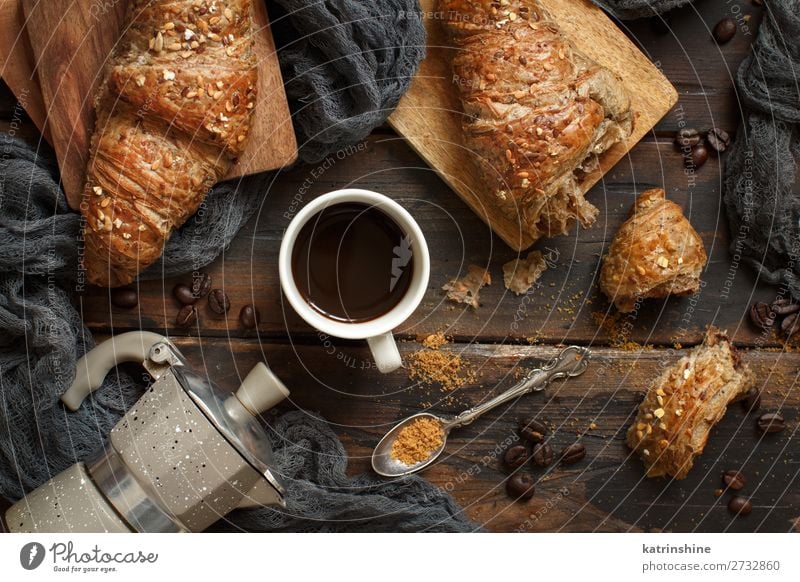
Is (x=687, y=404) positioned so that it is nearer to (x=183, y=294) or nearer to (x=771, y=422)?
(x=771, y=422)

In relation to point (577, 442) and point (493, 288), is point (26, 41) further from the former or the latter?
point (577, 442)

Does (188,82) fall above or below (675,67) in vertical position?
above

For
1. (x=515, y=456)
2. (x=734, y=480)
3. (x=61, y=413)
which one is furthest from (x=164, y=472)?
(x=734, y=480)

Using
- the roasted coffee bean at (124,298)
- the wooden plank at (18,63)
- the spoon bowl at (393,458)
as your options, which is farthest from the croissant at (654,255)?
the wooden plank at (18,63)

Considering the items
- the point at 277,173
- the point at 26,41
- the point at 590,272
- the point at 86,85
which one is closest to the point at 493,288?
the point at 590,272

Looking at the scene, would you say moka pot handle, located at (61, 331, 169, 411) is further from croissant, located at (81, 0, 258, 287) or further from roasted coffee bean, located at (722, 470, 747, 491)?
roasted coffee bean, located at (722, 470, 747, 491)
